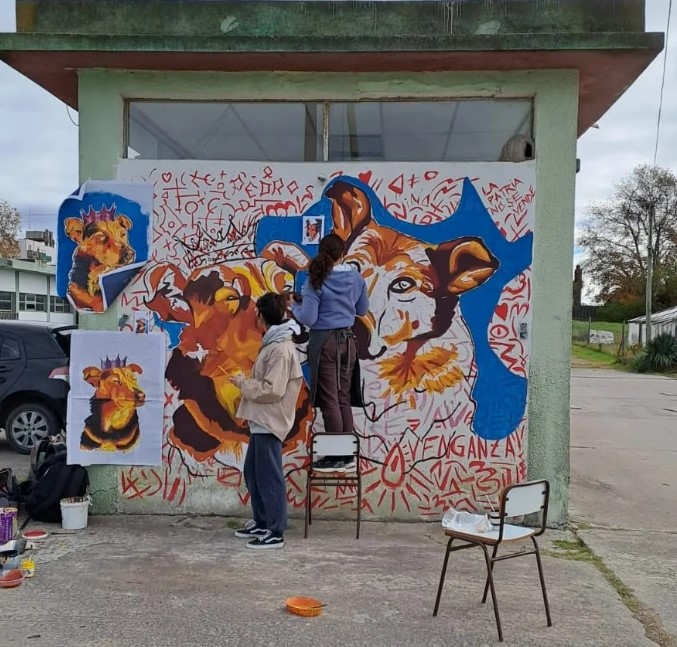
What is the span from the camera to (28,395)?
897 centimetres

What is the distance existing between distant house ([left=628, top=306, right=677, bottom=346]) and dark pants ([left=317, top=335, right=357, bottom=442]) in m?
35.1

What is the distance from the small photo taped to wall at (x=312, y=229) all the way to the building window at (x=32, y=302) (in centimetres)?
3442

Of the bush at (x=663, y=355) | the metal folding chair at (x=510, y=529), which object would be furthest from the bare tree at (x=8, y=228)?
the metal folding chair at (x=510, y=529)

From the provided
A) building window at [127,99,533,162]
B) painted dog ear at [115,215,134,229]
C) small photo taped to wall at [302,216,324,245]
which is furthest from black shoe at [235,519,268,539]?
building window at [127,99,533,162]

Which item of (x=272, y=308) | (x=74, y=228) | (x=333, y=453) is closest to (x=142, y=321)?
(x=74, y=228)

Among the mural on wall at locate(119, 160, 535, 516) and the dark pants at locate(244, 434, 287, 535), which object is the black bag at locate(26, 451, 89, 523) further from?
the dark pants at locate(244, 434, 287, 535)

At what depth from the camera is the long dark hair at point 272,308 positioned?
514cm

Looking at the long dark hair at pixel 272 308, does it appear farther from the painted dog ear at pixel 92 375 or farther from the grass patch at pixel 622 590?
the grass patch at pixel 622 590

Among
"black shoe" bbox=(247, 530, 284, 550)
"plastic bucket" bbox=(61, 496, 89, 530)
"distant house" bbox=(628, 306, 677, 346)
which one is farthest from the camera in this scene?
"distant house" bbox=(628, 306, 677, 346)

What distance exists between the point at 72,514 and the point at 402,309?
3.08 m

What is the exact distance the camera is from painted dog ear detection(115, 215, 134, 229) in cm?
604

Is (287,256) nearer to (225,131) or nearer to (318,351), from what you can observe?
(318,351)

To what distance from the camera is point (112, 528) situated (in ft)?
18.7

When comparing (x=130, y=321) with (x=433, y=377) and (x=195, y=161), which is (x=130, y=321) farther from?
(x=433, y=377)
